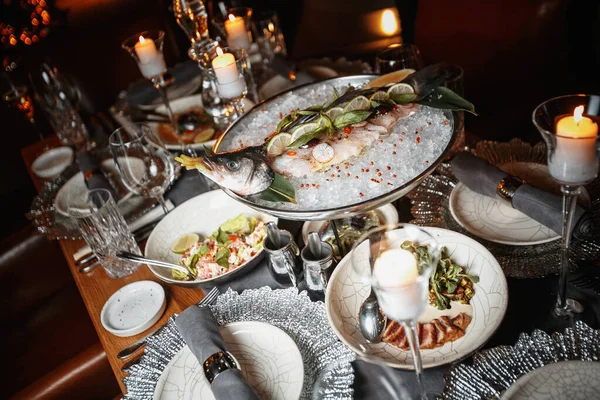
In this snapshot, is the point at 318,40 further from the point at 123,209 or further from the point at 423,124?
→ the point at 423,124

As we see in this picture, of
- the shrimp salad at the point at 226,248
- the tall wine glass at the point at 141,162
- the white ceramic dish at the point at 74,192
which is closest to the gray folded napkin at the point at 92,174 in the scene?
the white ceramic dish at the point at 74,192

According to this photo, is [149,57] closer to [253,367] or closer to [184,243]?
[184,243]

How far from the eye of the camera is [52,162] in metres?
2.02

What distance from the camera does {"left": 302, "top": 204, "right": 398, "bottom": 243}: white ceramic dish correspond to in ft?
4.05

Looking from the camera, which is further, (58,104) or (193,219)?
(58,104)

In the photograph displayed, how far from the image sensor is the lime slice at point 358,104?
3.58 feet

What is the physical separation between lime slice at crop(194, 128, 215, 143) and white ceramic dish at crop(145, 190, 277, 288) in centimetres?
36

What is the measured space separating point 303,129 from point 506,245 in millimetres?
496

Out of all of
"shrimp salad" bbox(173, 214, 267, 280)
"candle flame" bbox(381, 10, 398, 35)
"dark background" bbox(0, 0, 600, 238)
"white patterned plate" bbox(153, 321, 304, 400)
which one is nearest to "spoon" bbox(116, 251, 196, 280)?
"shrimp salad" bbox(173, 214, 267, 280)

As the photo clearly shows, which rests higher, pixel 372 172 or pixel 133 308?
pixel 372 172

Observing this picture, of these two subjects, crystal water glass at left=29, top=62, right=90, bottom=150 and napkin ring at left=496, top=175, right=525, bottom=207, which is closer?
napkin ring at left=496, top=175, right=525, bottom=207

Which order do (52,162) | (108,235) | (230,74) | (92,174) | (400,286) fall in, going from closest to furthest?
1. (400,286)
2. (108,235)
3. (230,74)
4. (92,174)
5. (52,162)

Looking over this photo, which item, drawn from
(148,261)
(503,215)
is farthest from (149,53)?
(503,215)

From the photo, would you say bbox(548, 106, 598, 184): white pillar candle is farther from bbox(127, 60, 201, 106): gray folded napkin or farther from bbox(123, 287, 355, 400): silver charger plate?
bbox(127, 60, 201, 106): gray folded napkin
